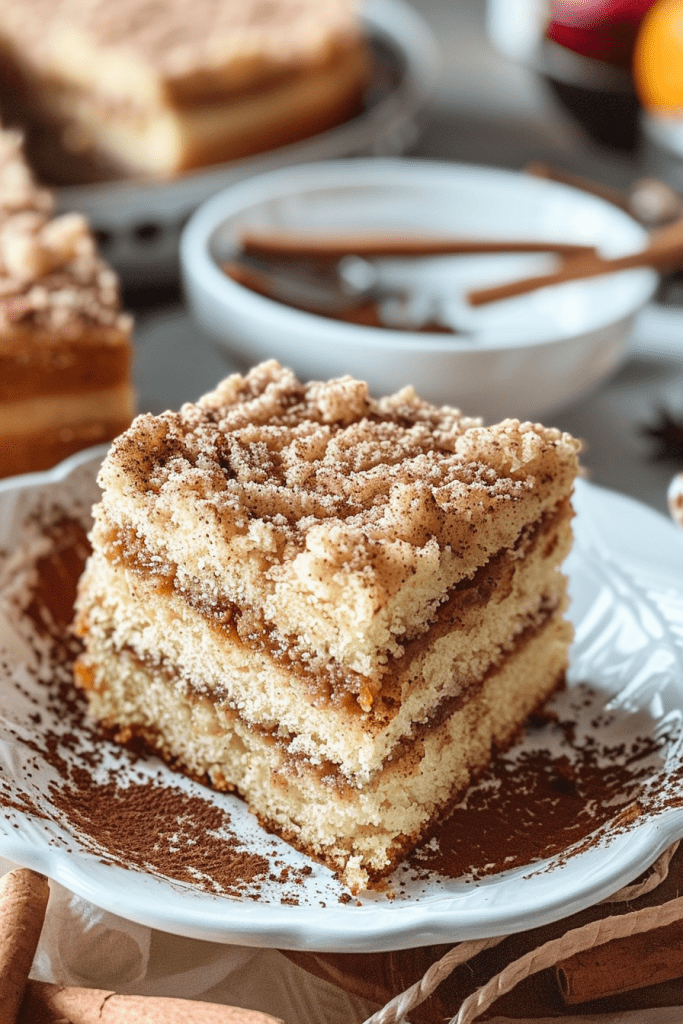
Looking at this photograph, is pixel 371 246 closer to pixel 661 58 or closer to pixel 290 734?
pixel 661 58

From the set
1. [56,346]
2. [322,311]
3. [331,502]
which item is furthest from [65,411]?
[331,502]

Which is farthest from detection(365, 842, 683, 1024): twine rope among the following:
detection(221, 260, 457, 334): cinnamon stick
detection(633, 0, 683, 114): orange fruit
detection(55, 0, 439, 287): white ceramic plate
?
detection(633, 0, 683, 114): orange fruit

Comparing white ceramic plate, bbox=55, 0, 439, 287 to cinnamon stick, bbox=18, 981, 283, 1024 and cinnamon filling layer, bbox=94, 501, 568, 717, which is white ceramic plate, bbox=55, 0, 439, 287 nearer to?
cinnamon filling layer, bbox=94, 501, 568, 717

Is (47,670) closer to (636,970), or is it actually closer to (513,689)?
(513,689)

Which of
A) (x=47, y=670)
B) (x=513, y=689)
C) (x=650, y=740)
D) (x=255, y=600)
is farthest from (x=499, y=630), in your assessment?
(x=47, y=670)

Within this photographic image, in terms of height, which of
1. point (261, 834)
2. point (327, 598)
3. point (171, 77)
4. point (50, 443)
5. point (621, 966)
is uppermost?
point (327, 598)

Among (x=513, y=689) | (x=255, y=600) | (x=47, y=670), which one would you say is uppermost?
(x=255, y=600)
